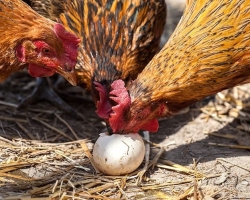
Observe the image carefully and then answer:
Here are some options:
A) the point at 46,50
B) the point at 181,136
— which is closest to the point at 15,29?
the point at 46,50

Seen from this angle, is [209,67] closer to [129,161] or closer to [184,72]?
[184,72]

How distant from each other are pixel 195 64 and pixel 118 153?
0.81m

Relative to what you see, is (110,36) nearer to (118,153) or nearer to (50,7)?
(50,7)

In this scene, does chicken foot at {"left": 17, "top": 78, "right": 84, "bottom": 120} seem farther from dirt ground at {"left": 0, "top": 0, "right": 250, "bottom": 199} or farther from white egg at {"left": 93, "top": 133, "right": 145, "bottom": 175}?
white egg at {"left": 93, "top": 133, "right": 145, "bottom": 175}

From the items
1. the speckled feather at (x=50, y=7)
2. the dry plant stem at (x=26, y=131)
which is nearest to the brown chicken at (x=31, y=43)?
the speckled feather at (x=50, y=7)

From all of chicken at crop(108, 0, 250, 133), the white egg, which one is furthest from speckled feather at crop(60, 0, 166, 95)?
the white egg

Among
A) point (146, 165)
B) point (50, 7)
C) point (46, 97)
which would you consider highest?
point (50, 7)

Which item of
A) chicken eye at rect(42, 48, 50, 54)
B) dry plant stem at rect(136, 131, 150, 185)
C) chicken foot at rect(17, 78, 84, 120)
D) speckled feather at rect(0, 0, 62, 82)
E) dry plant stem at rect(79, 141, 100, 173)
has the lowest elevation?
chicken foot at rect(17, 78, 84, 120)

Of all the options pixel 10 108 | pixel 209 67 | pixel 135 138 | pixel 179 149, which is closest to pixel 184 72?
pixel 209 67

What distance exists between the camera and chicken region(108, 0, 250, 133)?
12.9 feet

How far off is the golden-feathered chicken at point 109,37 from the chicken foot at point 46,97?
0.73 m

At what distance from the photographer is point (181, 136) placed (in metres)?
4.93

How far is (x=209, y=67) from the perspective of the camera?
3.93m

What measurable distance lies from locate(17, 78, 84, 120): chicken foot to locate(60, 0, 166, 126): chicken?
726 millimetres
